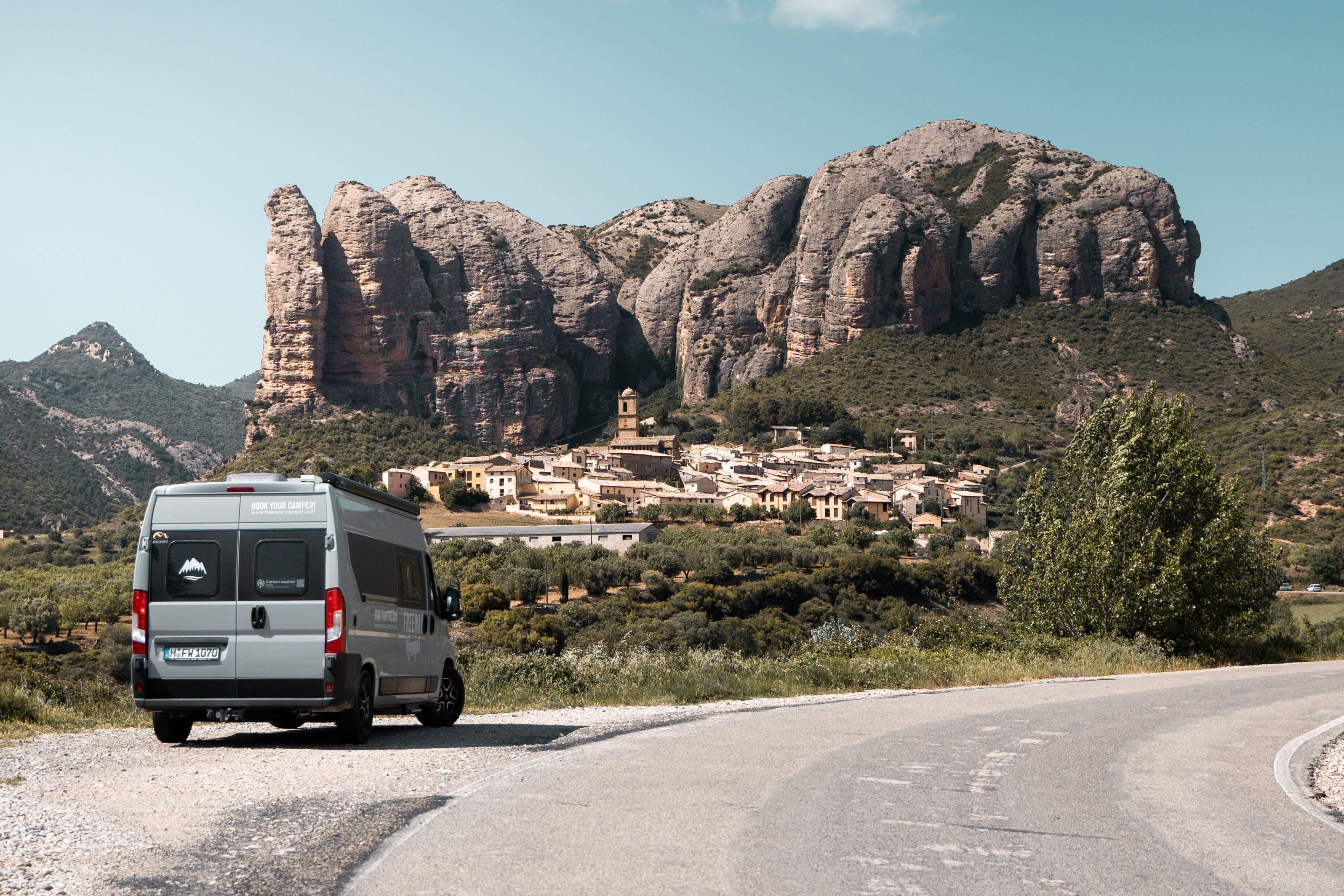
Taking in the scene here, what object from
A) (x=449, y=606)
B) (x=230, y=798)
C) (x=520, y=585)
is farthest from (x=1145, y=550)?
(x=520, y=585)

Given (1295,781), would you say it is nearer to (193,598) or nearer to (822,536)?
(193,598)

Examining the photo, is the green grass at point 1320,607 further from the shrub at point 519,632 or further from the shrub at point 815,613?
the shrub at point 519,632

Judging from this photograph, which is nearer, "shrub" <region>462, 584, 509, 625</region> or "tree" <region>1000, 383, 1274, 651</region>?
"tree" <region>1000, 383, 1274, 651</region>

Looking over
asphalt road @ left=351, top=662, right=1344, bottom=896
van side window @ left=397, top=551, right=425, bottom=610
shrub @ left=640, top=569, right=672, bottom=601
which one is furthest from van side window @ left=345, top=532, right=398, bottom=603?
shrub @ left=640, top=569, right=672, bottom=601

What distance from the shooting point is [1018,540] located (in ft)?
103

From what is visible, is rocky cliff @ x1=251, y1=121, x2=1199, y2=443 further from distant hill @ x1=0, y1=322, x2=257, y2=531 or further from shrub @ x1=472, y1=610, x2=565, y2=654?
shrub @ x1=472, y1=610, x2=565, y2=654

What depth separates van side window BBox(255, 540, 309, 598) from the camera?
10773 millimetres

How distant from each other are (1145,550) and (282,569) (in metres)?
21.2

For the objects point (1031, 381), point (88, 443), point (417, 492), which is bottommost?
point (417, 492)

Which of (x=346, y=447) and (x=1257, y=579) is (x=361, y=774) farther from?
(x=346, y=447)

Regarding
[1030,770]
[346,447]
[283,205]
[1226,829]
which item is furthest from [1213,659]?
[283,205]

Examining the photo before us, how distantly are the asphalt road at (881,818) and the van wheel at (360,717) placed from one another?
2099mm

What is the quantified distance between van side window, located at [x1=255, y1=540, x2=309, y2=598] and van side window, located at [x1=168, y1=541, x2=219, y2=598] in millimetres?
434

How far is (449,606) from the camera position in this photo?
1335 centimetres
